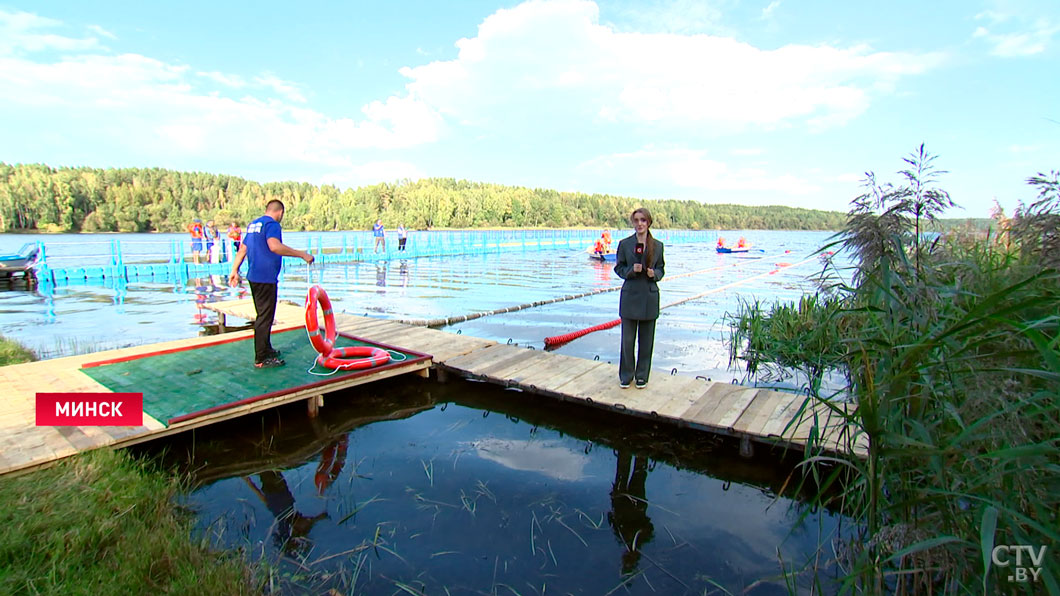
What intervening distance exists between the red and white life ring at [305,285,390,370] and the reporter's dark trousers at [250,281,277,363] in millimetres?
353

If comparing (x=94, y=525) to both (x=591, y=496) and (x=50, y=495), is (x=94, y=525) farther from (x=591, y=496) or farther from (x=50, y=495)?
(x=591, y=496)

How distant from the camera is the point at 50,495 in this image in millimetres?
3070

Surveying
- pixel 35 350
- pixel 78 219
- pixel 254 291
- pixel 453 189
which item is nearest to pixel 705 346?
pixel 254 291

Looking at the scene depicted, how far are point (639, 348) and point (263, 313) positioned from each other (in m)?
3.86

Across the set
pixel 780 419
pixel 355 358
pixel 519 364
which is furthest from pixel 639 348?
pixel 355 358

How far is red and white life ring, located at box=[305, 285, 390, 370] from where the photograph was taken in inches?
217

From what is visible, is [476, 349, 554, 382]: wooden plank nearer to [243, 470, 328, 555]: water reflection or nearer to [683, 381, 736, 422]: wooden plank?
[683, 381, 736, 422]: wooden plank

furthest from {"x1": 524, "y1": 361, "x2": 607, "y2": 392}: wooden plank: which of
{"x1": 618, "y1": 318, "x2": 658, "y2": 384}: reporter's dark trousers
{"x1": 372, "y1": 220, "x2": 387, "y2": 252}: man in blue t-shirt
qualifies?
{"x1": 372, "y1": 220, "x2": 387, "y2": 252}: man in blue t-shirt

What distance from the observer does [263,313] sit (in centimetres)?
548

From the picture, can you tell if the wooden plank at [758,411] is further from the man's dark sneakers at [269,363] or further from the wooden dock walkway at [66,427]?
the man's dark sneakers at [269,363]

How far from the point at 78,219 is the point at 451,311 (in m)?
71.7

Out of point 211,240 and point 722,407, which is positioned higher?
point 211,240

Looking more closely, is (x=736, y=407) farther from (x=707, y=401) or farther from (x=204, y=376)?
(x=204, y=376)

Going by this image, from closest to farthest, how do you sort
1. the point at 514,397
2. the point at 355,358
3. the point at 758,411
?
the point at 758,411 < the point at 355,358 < the point at 514,397
